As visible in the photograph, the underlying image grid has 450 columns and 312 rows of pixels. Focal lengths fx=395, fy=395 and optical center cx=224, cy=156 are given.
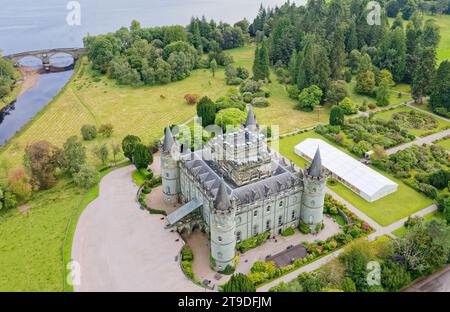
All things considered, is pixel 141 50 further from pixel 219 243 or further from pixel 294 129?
pixel 219 243

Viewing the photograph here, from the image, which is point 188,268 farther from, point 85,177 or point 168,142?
point 85,177

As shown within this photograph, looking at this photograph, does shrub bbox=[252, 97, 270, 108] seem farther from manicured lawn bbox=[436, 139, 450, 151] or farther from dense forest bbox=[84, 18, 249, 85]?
manicured lawn bbox=[436, 139, 450, 151]

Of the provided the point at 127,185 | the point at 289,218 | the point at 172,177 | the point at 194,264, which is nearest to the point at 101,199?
the point at 127,185

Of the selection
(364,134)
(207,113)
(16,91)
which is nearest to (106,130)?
(207,113)

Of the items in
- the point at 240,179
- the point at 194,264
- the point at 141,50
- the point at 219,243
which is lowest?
the point at 194,264

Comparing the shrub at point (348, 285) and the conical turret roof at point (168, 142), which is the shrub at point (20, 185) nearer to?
the conical turret roof at point (168, 142)

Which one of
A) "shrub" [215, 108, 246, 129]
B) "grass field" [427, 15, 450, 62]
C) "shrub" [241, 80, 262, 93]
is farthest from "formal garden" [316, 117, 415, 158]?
"grass field" [427, 15, 450, 62]
